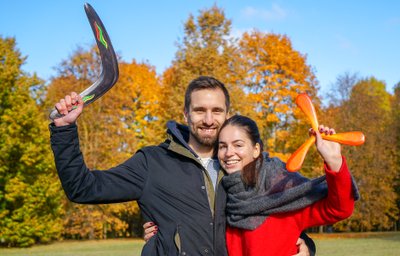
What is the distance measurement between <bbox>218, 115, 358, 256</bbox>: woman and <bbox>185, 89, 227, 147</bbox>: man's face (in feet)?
0.79

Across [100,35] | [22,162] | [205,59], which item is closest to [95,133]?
[22,162]

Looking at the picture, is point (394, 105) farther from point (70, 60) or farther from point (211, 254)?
point (211, 254)

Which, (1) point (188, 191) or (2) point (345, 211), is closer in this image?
(2) point (345, 211)

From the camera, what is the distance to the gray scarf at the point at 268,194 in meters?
3.37

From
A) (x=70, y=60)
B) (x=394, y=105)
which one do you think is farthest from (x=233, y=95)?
(x=394, y=105)

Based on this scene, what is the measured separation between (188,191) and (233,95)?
67.6 ft

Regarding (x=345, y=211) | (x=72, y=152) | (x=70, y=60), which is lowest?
(x=345, y=211)

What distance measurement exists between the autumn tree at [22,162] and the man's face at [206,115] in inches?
932

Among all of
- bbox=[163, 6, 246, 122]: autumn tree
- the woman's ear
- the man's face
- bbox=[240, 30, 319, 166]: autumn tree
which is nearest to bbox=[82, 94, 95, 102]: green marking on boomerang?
the man's face

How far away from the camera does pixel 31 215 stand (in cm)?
2755

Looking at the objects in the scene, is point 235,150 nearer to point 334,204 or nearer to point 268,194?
point 268,194

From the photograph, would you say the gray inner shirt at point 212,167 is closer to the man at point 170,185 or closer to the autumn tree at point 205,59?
the man at point 170,185

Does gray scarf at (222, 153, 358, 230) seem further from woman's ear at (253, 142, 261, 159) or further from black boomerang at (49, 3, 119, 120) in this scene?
black boomerang at (49, 3, 119, 120)

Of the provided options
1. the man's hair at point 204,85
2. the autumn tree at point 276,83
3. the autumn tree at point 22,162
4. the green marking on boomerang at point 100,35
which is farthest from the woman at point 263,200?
the autumn tree at point 276,83
